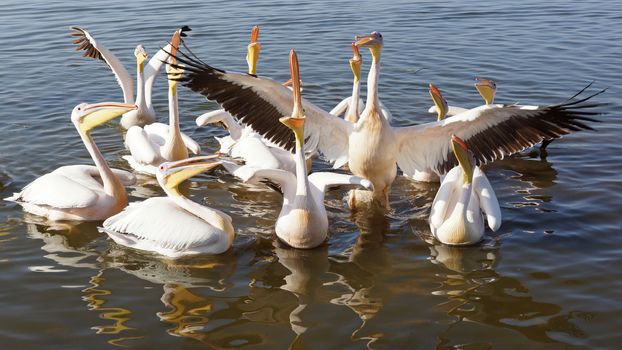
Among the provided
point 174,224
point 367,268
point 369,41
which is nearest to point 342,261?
point 367,268

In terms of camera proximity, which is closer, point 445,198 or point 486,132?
point 445,198

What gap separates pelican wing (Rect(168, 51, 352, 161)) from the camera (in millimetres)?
5910

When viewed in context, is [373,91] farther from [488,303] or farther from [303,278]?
[488,303]

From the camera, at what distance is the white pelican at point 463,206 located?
5.37 metres

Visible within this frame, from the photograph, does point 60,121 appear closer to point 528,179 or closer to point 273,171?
point 273,171

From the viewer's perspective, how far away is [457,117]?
5.94m

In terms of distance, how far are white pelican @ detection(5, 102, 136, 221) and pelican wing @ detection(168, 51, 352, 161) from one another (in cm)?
64

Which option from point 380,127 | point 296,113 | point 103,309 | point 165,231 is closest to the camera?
point 103,309

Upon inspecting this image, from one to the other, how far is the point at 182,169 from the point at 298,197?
827 mm

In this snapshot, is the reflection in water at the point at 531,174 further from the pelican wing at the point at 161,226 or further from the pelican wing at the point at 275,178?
the pelican wing at the point at 161,226

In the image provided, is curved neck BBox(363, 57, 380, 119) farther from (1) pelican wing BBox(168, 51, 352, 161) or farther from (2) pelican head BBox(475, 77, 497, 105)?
(2) pelican head BBox(475, 77, 497, 105)

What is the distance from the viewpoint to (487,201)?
219 inches

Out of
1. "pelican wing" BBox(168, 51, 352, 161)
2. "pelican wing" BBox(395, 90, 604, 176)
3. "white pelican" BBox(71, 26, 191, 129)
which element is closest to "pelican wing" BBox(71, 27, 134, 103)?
"white pelican" BBox(71, 26, 191, 129)

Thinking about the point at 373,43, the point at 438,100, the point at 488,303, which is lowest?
the point at 488,303
